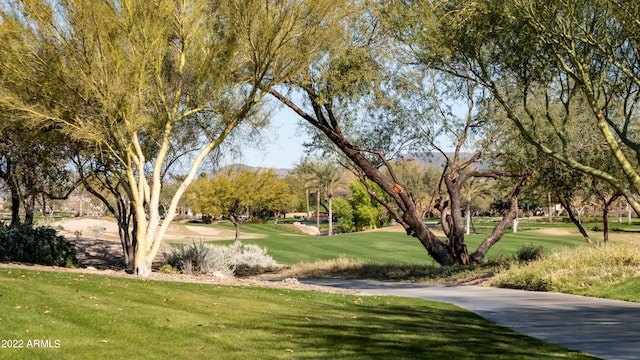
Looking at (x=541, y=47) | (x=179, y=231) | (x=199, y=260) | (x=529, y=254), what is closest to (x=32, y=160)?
(x=199, y=260)

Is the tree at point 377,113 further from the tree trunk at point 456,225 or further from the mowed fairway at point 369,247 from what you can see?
the mowed fairway at point 369,247

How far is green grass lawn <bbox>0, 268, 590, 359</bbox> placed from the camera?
7.50 meters

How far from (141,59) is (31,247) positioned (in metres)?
8.42

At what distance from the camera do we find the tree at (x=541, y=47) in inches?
568

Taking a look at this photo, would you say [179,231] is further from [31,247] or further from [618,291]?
[618,291]

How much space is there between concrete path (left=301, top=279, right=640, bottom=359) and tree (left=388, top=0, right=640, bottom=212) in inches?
131

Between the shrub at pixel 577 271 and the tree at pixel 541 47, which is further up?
the tree at pixel 541 47

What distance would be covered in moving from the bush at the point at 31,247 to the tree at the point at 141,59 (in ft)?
17.2

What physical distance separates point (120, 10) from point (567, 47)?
1056cm

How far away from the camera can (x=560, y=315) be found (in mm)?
11641

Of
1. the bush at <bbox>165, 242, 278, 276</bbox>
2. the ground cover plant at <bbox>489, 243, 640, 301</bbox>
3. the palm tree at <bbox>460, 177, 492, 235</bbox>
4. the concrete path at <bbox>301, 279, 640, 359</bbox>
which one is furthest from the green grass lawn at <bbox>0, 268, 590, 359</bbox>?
the palm tree at <bbox>460, 177, 492, 235</bbox>

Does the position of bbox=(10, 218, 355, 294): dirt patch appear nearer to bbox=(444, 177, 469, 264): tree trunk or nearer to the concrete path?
the concrete path

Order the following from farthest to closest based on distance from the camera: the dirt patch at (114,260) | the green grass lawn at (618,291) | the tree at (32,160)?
the tree at (32,160)
the dirt patch at (114,260)
the green grass lawn at (618,291)

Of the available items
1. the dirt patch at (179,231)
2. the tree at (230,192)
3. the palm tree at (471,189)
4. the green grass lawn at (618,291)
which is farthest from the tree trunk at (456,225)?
the palm tree at (471,189)
